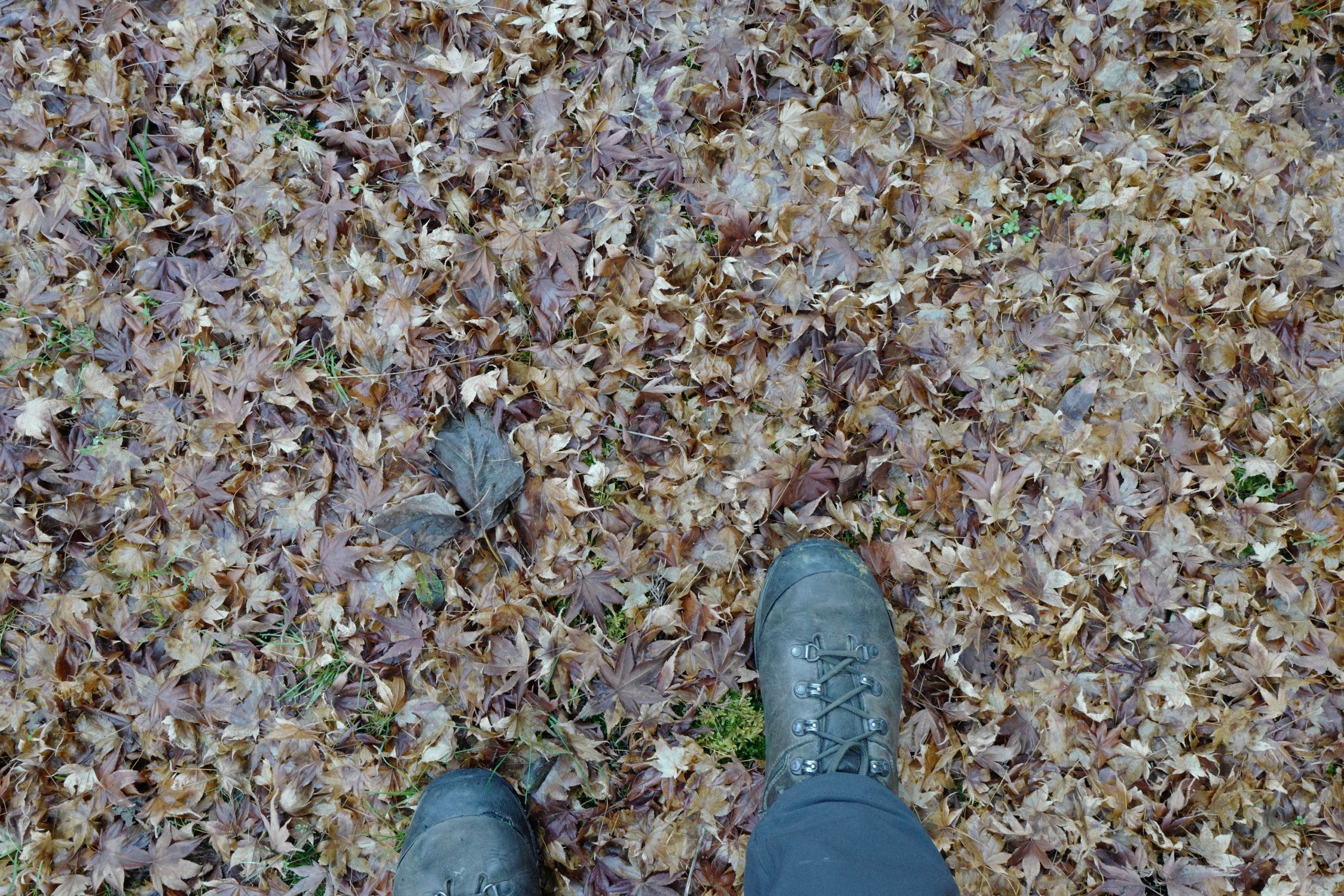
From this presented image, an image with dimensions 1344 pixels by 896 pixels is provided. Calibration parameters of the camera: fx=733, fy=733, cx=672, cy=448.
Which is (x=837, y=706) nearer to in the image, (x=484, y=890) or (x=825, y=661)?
(x=825, y=661)

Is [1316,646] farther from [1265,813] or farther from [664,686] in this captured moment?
[664,686]

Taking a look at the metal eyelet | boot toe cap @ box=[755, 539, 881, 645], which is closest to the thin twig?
the metal eyelet

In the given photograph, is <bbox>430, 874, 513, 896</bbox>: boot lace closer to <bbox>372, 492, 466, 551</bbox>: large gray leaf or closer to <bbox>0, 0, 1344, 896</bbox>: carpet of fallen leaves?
<bbox>0, 0, 1344, 896</bbox>: carpet of fallen leaves

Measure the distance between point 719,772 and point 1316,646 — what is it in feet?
5.75

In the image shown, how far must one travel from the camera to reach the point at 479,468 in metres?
2.17

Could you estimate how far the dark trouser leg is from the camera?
1654mm

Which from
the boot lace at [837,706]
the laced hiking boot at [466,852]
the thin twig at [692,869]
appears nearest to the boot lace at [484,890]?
the laced hiking boot at [466,852]

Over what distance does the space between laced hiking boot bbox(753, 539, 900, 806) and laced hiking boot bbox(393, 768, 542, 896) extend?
2.44 ft

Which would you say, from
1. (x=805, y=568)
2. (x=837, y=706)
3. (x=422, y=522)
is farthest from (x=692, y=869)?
(x=422, y=522)

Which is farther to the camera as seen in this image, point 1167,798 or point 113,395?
point 113,395

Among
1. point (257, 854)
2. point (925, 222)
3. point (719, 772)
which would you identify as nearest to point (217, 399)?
point (257, 854)

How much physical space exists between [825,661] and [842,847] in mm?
531

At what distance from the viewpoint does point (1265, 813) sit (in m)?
2.09

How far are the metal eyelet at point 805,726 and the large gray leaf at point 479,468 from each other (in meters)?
1.05
